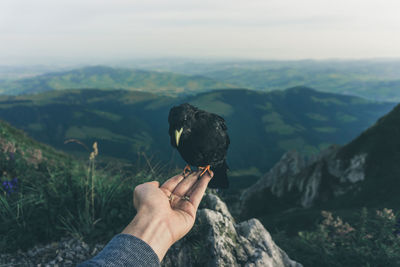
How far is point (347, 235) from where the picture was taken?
781 centimetres

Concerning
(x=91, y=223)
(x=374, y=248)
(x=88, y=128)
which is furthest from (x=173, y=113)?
(x=88, y=128)

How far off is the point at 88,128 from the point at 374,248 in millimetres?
199038

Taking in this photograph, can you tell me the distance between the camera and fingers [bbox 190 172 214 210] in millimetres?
4953

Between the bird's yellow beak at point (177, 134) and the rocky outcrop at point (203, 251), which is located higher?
the bird's yellow beak at point (177, 134)

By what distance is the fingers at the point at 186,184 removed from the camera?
530 cm

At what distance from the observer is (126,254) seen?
9.56ft

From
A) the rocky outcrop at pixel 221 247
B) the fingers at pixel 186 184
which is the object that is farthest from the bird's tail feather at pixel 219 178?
the rocky outcrop at pixel 221 247

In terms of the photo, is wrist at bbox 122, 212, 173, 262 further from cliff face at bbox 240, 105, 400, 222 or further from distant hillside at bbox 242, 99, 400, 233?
cliff face at bbox 240, 105, 400, 222

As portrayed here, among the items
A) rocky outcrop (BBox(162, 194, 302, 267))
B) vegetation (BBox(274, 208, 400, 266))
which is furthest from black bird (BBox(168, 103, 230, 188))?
vegetation (BBox(274, 208, 400, 266))

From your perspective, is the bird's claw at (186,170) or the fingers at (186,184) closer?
the fingers at (186,184)

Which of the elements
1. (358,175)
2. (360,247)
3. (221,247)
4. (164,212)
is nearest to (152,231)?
(164,212)

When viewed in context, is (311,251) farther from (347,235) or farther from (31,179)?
(31,179)

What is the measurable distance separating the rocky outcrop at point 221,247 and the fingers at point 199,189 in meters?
0.77

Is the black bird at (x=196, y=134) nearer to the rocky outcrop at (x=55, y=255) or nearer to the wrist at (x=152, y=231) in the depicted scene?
the wrist at (x=152, y=231)
